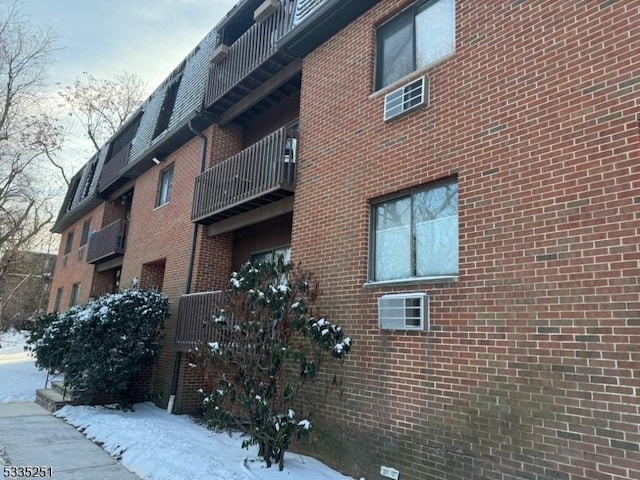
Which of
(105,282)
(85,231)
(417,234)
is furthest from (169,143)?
(85,231)

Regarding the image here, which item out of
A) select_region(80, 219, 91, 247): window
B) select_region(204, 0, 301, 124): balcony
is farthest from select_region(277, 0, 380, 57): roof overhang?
select_region(80, 219, 91, 247): window

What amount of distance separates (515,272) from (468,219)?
0.85 metres

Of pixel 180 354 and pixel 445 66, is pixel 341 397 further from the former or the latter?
pixel 180 354

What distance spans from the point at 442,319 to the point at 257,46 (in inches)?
288

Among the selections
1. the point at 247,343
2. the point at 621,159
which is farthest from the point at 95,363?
the point at 621,159

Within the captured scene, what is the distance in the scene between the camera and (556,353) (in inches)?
166

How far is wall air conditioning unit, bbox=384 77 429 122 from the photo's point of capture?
6.12m

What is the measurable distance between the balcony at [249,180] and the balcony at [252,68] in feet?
5.31

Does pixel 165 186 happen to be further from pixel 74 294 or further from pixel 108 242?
pixel 74 294

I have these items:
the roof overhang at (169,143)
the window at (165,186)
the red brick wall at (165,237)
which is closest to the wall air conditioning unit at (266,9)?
the roof overhang at (169,143)

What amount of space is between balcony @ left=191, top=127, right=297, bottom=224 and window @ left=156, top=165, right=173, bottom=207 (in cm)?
301

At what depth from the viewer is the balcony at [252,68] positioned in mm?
9219

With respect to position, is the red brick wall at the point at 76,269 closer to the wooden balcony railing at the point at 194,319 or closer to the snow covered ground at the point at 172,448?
the snow covered ground at the point at 172,448

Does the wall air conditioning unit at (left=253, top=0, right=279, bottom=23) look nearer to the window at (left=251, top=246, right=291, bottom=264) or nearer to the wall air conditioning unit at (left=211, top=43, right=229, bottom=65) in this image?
the wall air conditioning unit at (left=211, top=43, right=229, bottom=65)
